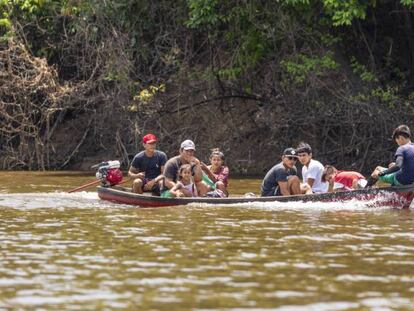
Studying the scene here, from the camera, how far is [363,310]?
8727 millimetres

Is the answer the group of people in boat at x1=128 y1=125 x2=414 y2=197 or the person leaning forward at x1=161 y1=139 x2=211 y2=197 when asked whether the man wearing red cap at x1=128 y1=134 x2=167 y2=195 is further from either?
the person leaning forward at x1=161 y1=139 x2=211 y2=197

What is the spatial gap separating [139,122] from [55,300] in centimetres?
1960

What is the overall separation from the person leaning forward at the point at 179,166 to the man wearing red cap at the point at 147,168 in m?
1.03

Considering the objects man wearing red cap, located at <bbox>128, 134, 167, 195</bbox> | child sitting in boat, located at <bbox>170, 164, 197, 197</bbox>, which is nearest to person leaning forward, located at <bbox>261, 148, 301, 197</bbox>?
child sitting in boat, located at <bbox>170, 164, 197, 197</bbox>

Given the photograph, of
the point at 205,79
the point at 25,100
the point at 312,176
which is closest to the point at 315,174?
the point at 312,176

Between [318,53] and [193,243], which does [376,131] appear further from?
[193,243]

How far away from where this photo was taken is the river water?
925 centimetres

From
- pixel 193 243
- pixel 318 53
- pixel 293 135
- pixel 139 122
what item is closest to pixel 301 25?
pixel 318 53

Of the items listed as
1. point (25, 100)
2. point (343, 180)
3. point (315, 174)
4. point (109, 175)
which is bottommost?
point (343, 180)

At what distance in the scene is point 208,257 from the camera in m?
11.6

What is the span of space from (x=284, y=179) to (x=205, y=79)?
10.5 meters

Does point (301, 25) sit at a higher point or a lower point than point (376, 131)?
higher

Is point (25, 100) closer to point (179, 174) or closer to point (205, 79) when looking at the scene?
point (205, 79)

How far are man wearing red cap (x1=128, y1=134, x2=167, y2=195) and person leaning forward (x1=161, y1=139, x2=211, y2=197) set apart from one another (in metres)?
1.03
